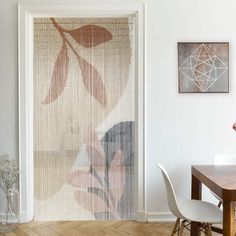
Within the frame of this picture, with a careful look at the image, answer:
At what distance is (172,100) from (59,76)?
1307 mm

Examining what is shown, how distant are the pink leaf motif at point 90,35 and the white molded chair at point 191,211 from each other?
177 cm

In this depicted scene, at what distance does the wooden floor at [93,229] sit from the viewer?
10.3ft

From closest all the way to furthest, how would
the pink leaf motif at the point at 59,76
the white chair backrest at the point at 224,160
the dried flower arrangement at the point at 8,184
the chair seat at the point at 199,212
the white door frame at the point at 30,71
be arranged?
the chair seat at the point at 199,212 → the white chair backrest at the point at 224,160 → the dried flower arrangement at the point at 8,184 → the white door frame at the point at 30,71 → the pink leaf motif at the point at 59,76

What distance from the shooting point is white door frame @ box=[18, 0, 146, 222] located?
3424 millimetres

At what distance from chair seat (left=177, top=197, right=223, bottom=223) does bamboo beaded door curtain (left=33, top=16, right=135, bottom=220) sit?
102 centimetres

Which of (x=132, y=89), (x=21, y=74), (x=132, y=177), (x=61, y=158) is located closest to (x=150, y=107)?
(x=132, y=89)

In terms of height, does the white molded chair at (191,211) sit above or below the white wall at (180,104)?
below

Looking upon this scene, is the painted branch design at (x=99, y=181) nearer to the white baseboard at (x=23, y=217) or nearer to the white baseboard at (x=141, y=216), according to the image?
the white baseboard at (x=141, y=216)

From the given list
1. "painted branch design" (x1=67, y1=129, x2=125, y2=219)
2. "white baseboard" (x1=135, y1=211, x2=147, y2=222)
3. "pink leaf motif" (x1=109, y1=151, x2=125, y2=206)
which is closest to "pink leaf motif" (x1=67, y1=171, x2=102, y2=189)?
"painted branch design" (x1=67, y1=129, x2=125, y2=219)

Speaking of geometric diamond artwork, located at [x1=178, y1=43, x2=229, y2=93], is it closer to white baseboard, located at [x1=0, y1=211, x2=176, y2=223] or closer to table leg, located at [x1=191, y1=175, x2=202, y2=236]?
table leg, located at [x1=191, y1=175, x2=202, y2=236]

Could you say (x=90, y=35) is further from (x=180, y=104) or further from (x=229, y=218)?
(x=229, y=218)

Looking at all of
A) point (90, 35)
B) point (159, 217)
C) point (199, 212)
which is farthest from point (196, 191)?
point (90, 35)

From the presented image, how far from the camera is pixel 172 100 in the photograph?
11.4 ft

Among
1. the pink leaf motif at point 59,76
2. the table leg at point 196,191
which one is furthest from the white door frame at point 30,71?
the table leg at point 196,191
